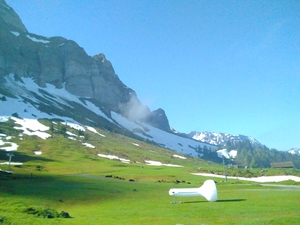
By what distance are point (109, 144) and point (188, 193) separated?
5868 inches

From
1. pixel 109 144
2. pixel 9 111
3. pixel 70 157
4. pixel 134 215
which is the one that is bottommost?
pixel 134 215

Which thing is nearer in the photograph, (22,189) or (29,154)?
(22,189)

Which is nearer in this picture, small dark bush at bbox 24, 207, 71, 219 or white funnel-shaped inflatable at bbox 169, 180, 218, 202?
small dark bush at bbox 24, 207, 71, 219

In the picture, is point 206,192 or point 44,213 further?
point 206,192

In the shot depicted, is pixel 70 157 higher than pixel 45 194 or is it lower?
higher

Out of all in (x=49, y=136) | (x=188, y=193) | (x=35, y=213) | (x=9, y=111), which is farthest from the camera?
(x=9, y=111)

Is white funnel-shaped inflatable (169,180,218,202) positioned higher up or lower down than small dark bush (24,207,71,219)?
higher up

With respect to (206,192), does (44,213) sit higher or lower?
lower

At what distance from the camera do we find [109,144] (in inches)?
7170

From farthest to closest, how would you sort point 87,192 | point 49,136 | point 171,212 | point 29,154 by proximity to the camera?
point 49,136 < point 29,154 < point 87,192 < point 171,212

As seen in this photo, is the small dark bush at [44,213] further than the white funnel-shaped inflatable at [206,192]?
No

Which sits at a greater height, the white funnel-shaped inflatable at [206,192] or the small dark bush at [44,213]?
the white funnel-shaped inflatable at [206,192]

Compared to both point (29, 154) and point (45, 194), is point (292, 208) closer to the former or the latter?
point (45, 194)

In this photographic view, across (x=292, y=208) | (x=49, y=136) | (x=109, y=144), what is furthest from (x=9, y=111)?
(x=292, y=208)
